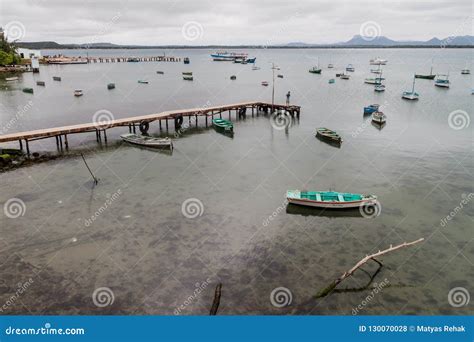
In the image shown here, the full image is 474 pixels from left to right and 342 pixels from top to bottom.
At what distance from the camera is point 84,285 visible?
1897cm

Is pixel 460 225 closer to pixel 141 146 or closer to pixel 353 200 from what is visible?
pixel 353 200
